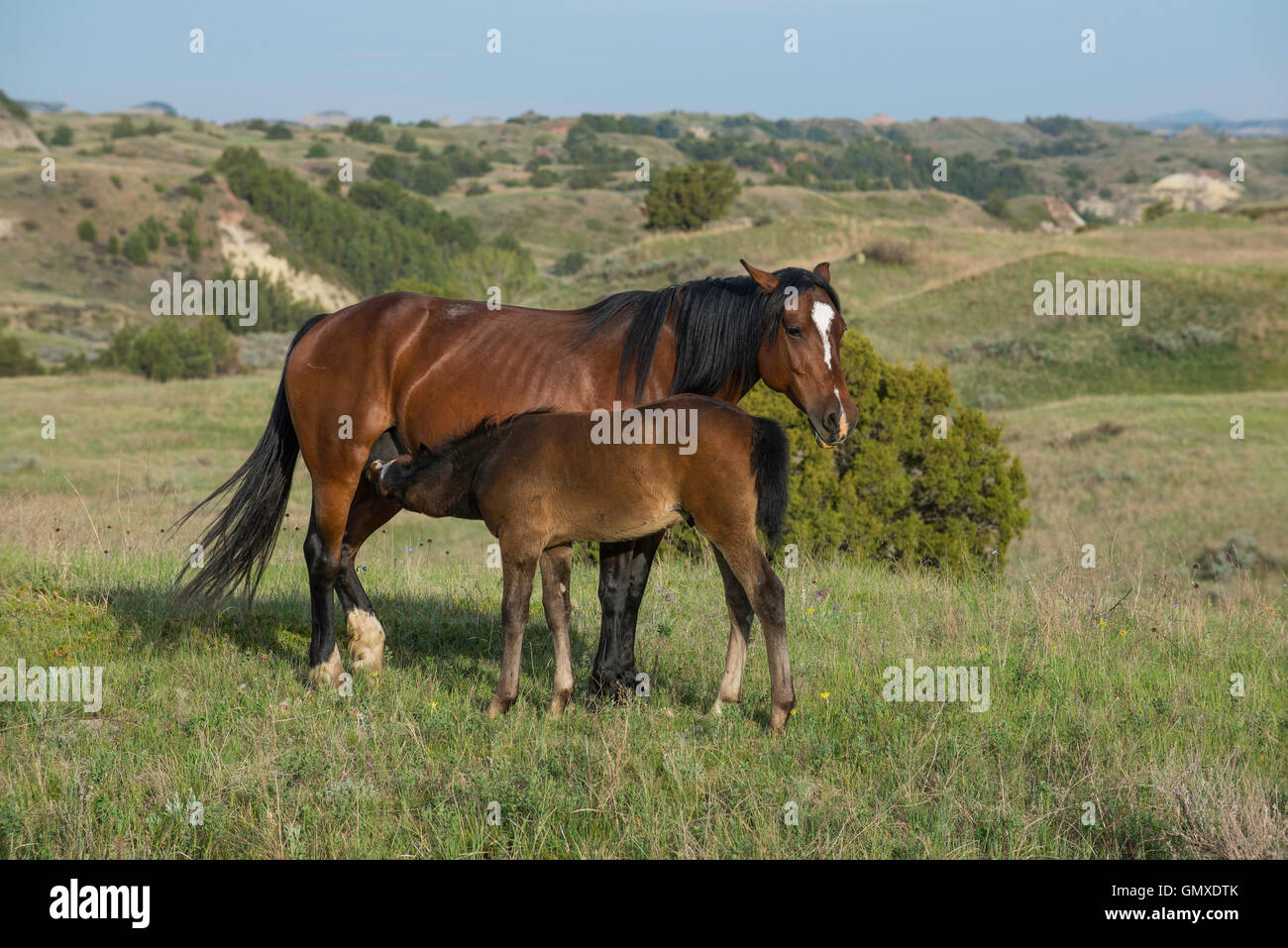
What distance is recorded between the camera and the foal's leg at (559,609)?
617cm

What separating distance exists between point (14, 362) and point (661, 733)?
149 ft

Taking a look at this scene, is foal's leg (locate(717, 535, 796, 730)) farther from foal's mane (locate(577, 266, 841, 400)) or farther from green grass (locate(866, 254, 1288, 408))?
green grass (locate(866, 254, 1288, 408))

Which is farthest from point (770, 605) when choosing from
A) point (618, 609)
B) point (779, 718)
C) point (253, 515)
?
point (253, 515)

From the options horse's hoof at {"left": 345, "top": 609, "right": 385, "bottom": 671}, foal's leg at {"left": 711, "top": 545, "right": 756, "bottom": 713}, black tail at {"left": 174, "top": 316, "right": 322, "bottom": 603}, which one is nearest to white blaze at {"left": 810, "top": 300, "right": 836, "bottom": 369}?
foal's leg at {"left": 711, "top": 545, "right": 756, "bottom": 713}

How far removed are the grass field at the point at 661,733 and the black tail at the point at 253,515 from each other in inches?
17.0

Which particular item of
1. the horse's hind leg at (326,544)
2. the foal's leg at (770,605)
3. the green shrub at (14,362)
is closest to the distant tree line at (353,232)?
the green shrub at (14,362)

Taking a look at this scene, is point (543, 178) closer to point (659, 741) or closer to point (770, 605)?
point (770, 605)

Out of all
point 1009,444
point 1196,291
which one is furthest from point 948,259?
point 1009,444

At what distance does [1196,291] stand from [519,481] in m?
36.8

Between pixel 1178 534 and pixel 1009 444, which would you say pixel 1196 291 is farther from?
pixel 1178 534

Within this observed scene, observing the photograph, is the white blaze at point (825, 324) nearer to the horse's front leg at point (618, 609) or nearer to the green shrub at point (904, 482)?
the horse's front leg at point (618, 609)

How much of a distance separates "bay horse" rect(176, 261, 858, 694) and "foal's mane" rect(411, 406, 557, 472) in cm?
35

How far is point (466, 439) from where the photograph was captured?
6461 millimetres

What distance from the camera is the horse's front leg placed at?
21.8ft
